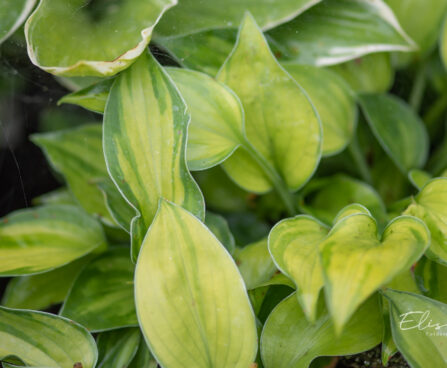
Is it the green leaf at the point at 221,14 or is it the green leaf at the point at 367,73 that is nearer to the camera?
the green leaf at the point at 221,14

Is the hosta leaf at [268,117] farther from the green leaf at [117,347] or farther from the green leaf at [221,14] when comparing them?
the green leaf at [117,347]

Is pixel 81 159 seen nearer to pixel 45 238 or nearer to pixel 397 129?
pixel 45 238

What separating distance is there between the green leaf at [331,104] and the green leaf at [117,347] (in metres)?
0.33

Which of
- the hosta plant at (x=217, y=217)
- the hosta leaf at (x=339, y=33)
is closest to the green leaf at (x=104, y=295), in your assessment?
the hosta plant at (x=217, y=217)

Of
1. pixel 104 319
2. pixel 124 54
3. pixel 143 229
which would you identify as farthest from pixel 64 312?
pixel 124 54

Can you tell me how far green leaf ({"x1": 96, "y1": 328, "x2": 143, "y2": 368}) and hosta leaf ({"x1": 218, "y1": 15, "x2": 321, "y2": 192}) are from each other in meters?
0.22

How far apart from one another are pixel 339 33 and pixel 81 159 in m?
0.38

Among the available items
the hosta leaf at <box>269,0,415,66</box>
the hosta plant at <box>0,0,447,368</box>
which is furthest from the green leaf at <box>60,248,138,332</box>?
the hosta leaf at <box>269,0,415,66</box>

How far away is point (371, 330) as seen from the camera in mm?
463

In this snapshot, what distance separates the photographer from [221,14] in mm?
576

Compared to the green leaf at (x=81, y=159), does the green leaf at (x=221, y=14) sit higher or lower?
higher

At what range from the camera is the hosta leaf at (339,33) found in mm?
596

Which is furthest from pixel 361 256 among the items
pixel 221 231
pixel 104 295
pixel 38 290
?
pixel 38 290

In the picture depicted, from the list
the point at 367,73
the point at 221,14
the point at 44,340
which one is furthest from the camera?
the point at 367,73
